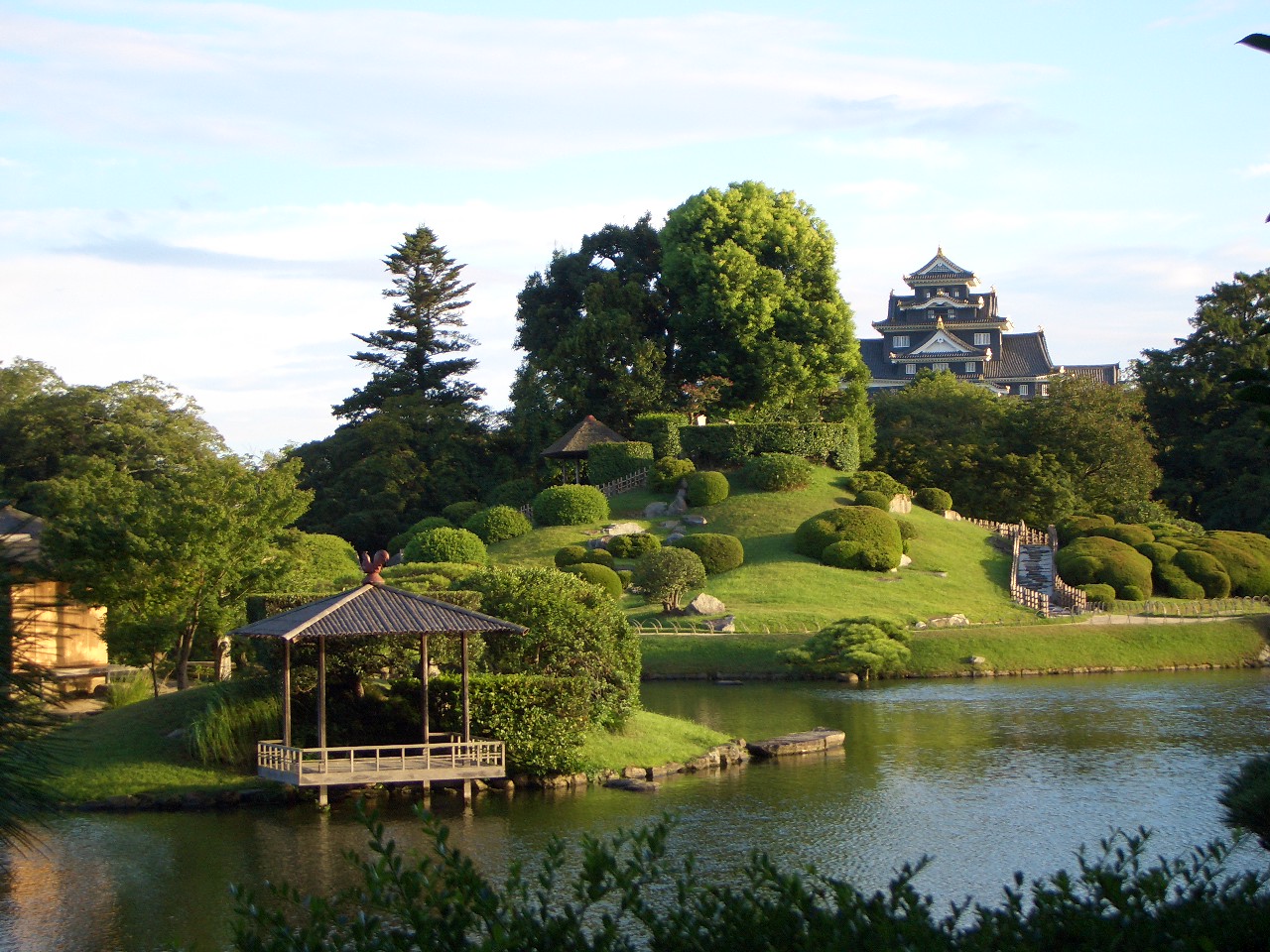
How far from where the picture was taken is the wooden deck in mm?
18609

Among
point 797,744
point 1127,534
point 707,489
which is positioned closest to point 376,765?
point 797,744

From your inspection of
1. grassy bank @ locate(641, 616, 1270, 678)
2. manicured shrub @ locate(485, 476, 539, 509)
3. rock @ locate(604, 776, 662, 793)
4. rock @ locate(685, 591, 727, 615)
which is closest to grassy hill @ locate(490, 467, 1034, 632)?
rock @ locate(685, 591, 727, 615)

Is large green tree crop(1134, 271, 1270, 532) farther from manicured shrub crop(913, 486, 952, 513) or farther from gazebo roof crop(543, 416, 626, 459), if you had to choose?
gazebo roof crop(543, 416, 626, 459)

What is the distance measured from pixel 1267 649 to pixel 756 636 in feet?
45.8

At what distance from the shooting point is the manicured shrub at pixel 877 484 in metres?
48.6

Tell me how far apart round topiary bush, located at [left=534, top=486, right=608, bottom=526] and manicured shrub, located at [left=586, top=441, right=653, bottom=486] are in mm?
3458

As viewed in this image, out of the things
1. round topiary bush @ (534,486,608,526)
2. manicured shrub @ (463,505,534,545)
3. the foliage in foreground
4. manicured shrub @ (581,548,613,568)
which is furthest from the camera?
round topiary bush @ (534,486,608,526)

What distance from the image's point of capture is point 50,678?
5441 mm

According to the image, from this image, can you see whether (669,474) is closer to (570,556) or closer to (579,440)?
(579,440)

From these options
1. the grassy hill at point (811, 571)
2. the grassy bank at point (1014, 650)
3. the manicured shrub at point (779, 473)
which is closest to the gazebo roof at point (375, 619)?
the grassy bank at point (1014, 650)

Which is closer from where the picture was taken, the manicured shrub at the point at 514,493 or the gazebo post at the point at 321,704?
the gazebo post at the point at 321,704

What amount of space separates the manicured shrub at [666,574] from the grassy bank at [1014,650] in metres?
2.80

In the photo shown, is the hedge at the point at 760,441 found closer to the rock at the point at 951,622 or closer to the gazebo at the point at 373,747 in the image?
the rock at the point at 951,622

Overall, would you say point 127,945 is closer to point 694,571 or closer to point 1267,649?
point 694,571
